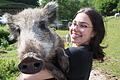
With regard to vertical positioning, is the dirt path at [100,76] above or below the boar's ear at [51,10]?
below

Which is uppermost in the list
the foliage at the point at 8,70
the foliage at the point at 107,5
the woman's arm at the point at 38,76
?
the woman's arm at the point at 38,76

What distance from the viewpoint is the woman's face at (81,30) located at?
404cm

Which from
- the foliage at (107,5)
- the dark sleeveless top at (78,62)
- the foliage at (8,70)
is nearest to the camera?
the dark sleeveless top at (78,62)

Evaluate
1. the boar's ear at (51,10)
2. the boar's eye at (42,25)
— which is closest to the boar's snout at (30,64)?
the boar's eye at (42,25)

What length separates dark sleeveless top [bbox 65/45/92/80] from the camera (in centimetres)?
377

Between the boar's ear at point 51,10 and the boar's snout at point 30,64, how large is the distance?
2.75 feet

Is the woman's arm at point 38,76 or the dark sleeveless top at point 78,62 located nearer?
the woman's arm at point 38,76

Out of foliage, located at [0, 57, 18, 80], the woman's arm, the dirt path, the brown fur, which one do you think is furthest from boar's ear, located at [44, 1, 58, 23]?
the dirt path

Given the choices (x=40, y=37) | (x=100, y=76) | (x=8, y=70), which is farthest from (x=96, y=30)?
(x=100, y=76)

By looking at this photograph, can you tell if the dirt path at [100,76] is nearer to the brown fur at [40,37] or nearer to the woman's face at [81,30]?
the woman's face at [81,30]

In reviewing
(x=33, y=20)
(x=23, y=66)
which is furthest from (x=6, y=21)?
(x=23, y=66)

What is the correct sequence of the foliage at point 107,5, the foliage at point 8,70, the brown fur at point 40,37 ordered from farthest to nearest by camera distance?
1. the foliage at point 107,5
2. the foliage at point 8,70
3. the brown fur at point 40,37

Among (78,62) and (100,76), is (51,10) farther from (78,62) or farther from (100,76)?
(100,76)

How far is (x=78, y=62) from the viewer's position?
12.5ft
